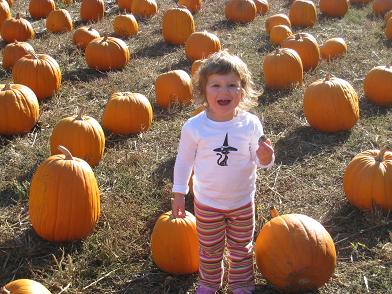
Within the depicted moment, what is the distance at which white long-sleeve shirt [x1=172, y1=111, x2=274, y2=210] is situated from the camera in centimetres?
363

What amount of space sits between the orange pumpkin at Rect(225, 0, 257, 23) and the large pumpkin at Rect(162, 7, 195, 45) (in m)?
1.50

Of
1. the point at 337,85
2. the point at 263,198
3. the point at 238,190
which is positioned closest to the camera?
A: the point at 238,190

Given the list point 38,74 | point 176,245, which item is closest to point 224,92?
point 176,245

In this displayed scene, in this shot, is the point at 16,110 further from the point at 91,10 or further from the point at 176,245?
the point at 91,10

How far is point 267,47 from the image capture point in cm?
943

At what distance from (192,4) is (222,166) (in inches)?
339

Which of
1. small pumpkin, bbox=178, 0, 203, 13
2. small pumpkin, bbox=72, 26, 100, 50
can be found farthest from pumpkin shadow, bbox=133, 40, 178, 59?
small pumpkin, bbox=178, 0, 203, 13

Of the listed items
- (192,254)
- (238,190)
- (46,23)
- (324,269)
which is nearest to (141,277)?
(192,254)

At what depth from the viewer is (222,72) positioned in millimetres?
3539

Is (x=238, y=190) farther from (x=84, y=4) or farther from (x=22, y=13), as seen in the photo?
(x=22, y=13)

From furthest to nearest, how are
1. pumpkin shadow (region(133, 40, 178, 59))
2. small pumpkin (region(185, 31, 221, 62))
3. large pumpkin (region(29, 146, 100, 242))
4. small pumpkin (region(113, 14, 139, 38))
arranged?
small pumpkin (region(113, 14, 139, 38))
pumpkin shadow (region(133, 40, 178, 59))
small pumpkin (region(185, 31, 221, 62))
large pumpkin (region(29, 146, 100, 242))

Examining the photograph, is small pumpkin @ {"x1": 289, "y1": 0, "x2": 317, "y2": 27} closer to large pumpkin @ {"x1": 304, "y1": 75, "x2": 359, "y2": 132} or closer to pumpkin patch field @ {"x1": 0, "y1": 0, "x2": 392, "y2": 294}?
pumpkin patch field @ {"x1": 0, "y1": 0, "x2": 392, "y2": 294}

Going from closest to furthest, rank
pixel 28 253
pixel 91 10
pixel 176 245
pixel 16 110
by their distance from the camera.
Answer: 1. pixel 176 245
2. pixel 28 253
3. pixel 16 110
4. pixel 91 10

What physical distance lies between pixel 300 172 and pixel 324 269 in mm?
1854
